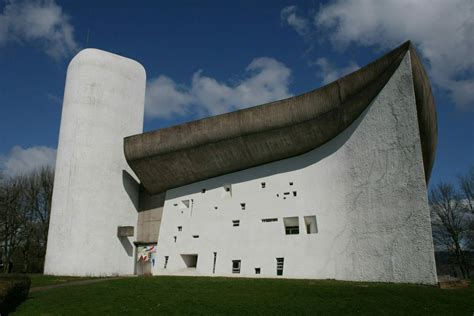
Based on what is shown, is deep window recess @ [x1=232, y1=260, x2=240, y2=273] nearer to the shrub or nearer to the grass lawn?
the grass lawn

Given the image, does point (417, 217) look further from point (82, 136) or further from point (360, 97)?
point (82, 136)

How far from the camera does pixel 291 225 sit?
18875 millimetres

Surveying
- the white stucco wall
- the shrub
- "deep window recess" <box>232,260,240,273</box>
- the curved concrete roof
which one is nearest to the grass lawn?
the shrub

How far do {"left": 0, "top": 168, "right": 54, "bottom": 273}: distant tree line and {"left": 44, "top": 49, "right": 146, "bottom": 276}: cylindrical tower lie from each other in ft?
28.3

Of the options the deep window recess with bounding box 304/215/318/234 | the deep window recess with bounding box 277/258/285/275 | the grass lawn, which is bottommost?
the grass lawn

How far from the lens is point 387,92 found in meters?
15.9

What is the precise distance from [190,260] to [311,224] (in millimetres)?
7570

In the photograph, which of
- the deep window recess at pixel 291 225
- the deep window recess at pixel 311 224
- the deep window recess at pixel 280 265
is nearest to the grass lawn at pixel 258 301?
the deep window recess at pixel 280 265

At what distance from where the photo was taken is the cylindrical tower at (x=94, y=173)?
2200 centimetres

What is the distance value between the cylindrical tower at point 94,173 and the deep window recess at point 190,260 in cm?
400

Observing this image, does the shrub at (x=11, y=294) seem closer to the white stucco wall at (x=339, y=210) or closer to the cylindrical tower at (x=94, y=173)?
the white stucco wall at (x=339, y=210)

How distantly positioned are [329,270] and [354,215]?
97.9 inches

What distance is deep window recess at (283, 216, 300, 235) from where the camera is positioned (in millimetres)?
18552

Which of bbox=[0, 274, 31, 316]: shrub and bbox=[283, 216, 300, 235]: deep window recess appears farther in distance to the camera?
bbox=[283, 216, 300, 235]: deep window recess
